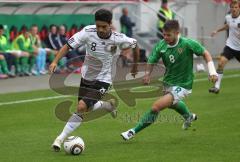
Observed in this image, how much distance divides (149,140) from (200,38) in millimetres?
23423

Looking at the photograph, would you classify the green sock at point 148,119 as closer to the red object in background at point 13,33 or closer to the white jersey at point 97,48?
the white jersey at point 97,48

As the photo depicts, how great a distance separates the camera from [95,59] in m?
11.5

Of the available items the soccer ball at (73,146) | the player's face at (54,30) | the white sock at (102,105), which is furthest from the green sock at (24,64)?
the soccer ball at (73,146)

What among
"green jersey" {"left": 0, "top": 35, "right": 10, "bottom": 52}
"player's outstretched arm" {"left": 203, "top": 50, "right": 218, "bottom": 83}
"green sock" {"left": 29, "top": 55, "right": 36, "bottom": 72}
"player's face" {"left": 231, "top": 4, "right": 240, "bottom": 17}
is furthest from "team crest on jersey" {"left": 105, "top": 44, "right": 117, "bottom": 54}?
"green sock" {"left": 29, "top": 55, "right": 36, "bottom": 72}

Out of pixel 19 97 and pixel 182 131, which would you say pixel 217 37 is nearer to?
pixel 19 97

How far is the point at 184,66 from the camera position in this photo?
11.8 metres

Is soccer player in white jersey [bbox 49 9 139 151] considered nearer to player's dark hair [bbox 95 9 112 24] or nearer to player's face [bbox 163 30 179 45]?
player's dark hair [bbox 95 9 112 24]

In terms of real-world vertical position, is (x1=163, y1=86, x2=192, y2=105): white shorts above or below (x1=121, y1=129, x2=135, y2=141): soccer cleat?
above

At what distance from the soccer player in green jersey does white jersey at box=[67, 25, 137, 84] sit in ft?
1.86

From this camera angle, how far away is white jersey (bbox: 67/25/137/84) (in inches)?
444

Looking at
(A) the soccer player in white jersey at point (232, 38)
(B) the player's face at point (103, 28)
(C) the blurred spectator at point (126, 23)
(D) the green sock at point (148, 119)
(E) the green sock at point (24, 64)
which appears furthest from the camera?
(C) the blurred spectator at point (126, 23)

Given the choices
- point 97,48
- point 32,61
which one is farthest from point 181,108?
point 32,61

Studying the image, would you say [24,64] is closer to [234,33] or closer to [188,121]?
[234,33]

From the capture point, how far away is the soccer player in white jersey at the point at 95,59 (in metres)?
11.0
